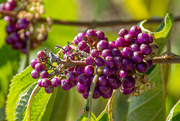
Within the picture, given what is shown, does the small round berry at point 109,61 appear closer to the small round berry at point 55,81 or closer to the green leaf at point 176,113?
the small round berry at point 55,81

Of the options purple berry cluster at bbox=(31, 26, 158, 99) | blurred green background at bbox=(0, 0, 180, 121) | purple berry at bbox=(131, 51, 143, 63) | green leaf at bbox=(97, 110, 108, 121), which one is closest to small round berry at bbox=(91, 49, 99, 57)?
purple berry cluster at bbox=(31, 26, 158, 99)

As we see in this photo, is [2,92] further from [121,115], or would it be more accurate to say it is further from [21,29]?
[121,115]

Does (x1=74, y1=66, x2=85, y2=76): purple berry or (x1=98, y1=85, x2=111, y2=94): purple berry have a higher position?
(x1=74, y1=66, x2=85, y2=76): purple berry

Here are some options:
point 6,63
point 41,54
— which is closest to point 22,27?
point 6,63

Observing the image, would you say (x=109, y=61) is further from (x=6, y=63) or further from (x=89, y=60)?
(x=6, y=63)

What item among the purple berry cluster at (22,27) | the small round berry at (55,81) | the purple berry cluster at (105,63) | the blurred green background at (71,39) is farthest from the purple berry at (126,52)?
the purple berry cluster at (22,27)

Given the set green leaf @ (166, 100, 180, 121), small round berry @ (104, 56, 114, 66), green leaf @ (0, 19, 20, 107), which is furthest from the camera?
green leaf @ (0, 19, 20, 107)

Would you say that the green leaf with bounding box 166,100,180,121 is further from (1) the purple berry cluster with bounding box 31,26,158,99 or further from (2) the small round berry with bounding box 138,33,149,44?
(2) the small round berry with bounding box 138,33,149,44
